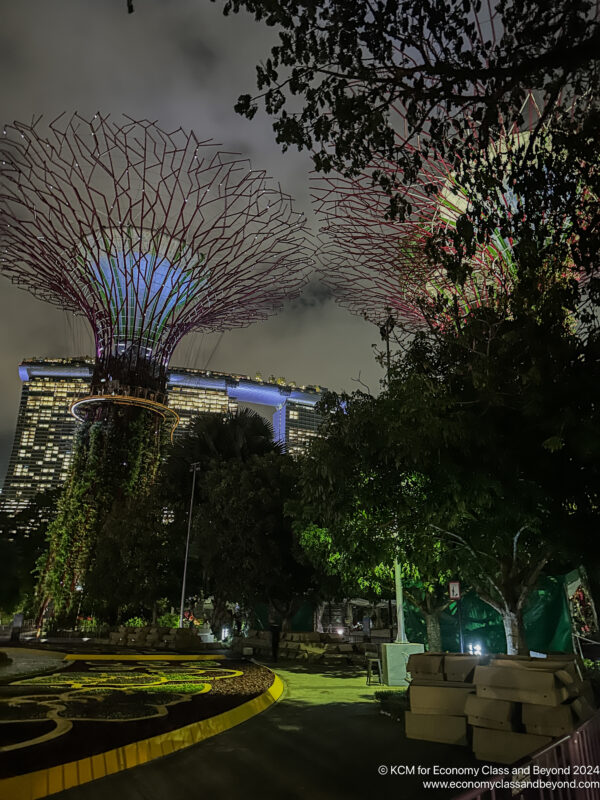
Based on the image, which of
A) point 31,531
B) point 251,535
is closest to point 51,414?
point 31,531

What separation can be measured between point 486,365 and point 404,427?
1988 millimetres

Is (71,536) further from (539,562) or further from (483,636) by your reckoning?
(539,562)

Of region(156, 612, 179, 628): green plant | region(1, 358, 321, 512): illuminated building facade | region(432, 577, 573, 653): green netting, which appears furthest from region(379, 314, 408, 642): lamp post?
region(1, 358, 321, 512): illuminated building facade

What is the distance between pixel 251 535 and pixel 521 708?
21.9 metres

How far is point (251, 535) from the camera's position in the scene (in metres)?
28.3

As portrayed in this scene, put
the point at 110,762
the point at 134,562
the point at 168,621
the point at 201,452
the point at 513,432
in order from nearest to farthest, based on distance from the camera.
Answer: the point at 110,762 → the point at 513,432 → the point at 134,562 → the point at 201,452 → the point at 168,621

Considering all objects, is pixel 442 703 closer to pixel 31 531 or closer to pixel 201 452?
pixel 201 452

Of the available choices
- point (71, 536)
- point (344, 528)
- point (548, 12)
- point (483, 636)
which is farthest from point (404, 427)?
point (71, 536)

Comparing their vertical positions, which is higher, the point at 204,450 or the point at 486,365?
the point at 204,450

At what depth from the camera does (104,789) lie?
18.6 feet

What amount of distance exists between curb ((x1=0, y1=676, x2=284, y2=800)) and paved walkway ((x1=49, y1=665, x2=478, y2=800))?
139 mm

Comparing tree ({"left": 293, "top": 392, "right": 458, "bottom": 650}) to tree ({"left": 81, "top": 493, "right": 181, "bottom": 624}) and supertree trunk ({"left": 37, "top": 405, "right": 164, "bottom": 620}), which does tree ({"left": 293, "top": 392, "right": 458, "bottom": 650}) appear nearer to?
tree ({"left": 81, "top": 493, "right": 181, "bottom": 624})

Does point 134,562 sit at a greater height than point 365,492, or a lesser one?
lesser

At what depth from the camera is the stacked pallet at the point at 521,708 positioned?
6914 mm
